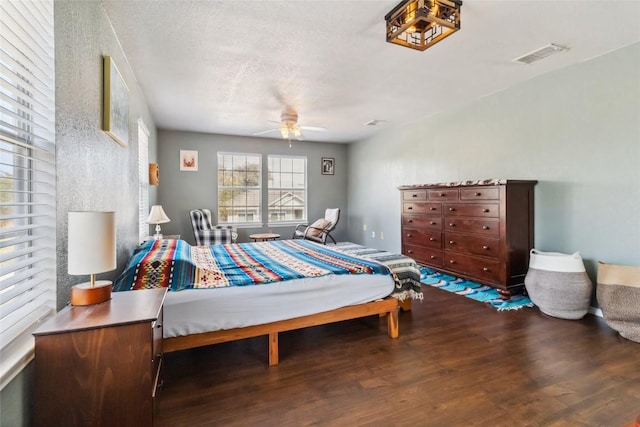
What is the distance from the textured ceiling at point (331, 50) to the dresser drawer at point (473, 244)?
183 centimetres

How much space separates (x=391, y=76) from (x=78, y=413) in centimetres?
362

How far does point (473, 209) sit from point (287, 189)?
13.6ft

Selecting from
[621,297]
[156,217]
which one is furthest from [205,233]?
[621,297]

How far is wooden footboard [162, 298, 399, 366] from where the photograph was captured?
6.69 ft

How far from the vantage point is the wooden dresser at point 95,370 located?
1120 millimetres

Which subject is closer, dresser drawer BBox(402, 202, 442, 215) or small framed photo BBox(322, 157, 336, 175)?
dresser drawer BBox(402, 202, 442, 215)

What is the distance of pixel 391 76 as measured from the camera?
136 inches

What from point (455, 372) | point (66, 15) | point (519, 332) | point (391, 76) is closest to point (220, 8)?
point (66, 15)

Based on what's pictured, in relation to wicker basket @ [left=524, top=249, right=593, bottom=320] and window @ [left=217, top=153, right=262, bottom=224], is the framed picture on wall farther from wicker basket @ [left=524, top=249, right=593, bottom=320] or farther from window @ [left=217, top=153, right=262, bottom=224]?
wicker basket @ [left=524, top=249, right=593, bottom=320]

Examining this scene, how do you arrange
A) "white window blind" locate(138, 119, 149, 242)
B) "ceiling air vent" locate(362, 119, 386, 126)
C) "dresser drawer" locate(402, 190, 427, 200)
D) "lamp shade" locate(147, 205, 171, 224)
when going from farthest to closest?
"ceiling air vent" locate(362, 119, 386, 126)
"dresser drawer" locate(402, 190, 427, 200)
"lamp shade" locate(147, 205, 171, 224)
"white window blind" locate(138, 119, 149, 242)

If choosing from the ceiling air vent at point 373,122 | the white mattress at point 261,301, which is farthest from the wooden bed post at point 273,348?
the ceiling air vent at point 373,122

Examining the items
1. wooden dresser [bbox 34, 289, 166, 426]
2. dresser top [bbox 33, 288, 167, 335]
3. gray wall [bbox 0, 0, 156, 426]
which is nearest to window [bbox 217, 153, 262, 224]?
gray wall [bbox 0, 0, 156, 426]

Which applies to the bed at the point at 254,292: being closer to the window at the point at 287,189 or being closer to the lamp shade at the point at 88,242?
the lamp shade at the point at 88,242

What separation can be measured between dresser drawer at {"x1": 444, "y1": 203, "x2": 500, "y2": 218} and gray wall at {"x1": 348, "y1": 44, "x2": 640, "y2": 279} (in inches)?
22.2
